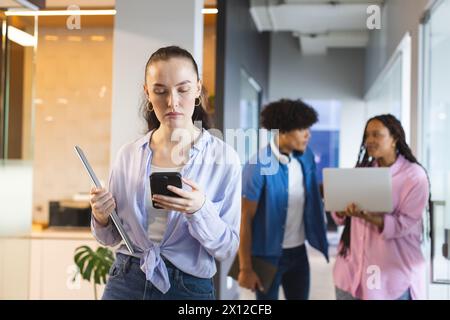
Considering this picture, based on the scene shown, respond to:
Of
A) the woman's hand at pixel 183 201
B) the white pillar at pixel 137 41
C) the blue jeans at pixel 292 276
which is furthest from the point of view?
the blue jeans at pixel 292 276

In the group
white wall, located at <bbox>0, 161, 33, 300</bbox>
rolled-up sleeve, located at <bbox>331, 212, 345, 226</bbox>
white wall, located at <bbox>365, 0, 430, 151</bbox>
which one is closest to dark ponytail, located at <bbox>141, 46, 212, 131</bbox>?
rolled-up sleeve, located at <bbox>331, 212, 345, 226</bbox>

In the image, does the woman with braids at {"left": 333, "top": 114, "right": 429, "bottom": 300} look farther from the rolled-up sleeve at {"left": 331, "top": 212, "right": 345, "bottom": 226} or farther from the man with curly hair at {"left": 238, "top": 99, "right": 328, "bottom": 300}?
the man with curly hair at {"left": 238, "top": 99, "right": 328, "bottom": 300}

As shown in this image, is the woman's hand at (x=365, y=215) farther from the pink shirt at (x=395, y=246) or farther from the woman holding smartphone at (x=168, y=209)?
the woman holding smartphone at (x=168, y=209)

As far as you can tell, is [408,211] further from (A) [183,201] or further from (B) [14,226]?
(B) [14,226]

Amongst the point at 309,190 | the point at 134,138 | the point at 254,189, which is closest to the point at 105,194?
the point at 134,138

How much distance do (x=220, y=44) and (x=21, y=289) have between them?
6.14ft

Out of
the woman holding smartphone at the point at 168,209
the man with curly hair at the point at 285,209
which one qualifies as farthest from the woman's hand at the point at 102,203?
the man with curly hair at the point at 285,209

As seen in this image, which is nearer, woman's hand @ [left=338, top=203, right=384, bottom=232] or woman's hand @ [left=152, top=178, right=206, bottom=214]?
woman's hand @ [left=152, top=178, right=206, bottom=214]

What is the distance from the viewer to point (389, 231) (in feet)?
5.83

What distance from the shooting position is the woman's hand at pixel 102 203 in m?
1.16

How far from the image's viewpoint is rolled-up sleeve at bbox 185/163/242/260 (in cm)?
114

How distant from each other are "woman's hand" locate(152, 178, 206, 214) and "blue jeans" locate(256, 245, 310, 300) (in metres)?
1.11

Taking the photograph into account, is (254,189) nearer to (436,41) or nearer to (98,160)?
(98,160)

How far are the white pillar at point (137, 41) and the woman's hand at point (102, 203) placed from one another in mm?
108
